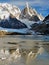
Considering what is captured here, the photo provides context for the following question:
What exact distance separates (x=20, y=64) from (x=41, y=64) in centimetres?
133

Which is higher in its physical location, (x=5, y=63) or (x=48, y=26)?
(x=5, y=63)

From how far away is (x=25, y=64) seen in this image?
1522cm

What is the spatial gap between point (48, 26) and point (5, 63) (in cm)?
17456

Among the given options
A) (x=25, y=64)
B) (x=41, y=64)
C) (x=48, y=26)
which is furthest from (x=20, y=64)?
(x=48, y=26)

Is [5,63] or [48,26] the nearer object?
[5,63]

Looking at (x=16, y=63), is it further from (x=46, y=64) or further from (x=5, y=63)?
(x=46, y=64)

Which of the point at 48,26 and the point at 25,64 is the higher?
the point at 25,64

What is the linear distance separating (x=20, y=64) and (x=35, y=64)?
3.30 ft

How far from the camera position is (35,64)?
50.9 ft

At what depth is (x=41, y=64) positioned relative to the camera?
15477mm

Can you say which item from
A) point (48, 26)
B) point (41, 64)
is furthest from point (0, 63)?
point (48, 26)

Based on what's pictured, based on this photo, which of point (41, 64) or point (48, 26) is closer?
point (41, 64)

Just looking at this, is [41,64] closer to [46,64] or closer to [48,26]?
[46,64]

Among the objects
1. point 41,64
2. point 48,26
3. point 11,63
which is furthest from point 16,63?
point 48,26
